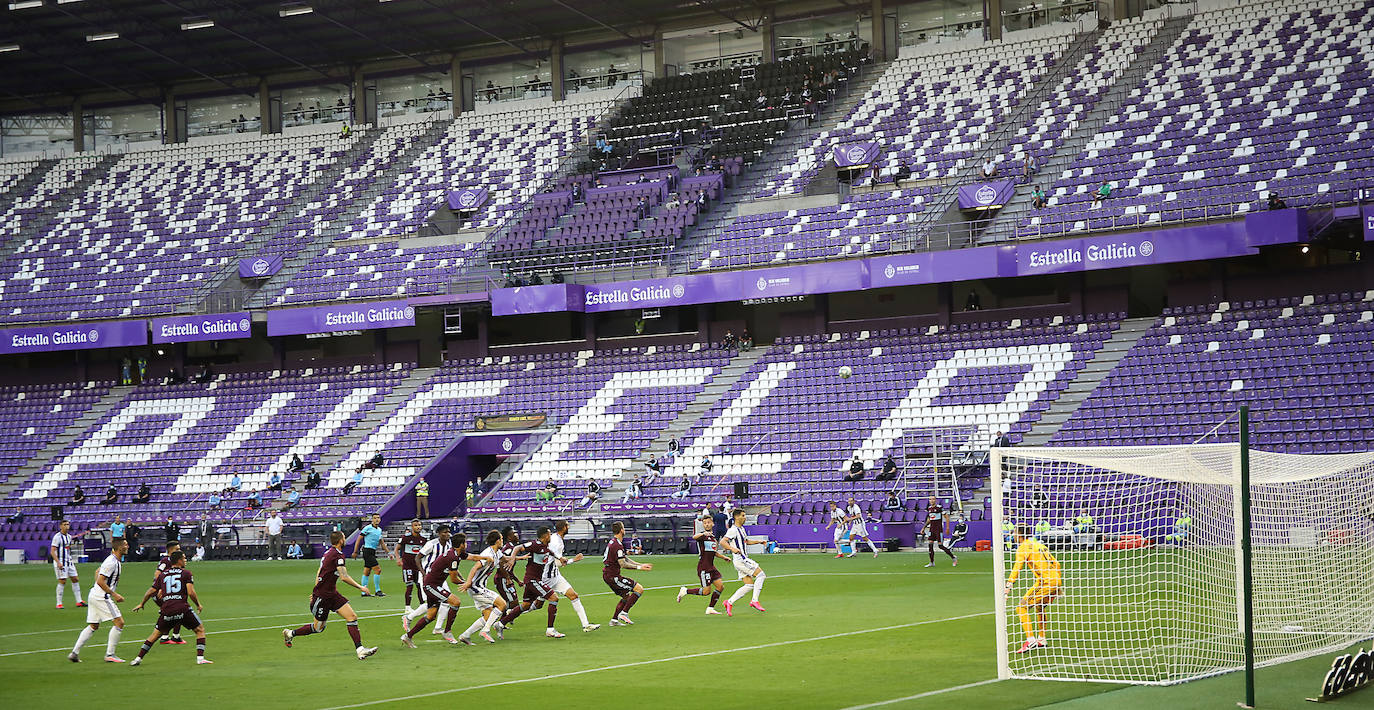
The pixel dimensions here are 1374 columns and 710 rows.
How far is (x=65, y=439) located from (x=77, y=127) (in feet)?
71.0

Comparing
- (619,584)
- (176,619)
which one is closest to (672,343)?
(619,584)

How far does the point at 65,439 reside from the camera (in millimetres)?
56531

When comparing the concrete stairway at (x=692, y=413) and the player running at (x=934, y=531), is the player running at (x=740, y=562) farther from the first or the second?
the concrete stairway at (x=692, y=413)

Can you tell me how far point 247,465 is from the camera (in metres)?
51.8

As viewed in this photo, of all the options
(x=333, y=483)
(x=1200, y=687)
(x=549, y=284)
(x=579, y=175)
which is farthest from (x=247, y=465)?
(x=1200, y=687)

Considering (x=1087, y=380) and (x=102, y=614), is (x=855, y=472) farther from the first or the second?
(x=102, y=614)

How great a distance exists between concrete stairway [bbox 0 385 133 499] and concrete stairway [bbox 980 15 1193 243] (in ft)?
119

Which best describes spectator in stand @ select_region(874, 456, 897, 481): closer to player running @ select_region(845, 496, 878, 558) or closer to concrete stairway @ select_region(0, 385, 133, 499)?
player running @ select_region(845, 496, 878, 558)

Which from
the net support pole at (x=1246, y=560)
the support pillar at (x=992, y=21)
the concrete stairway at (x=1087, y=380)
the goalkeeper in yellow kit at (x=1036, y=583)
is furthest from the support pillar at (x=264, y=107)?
the net support pole at (x=1246, y=560)

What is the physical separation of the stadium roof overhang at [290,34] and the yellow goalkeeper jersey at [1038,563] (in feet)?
140

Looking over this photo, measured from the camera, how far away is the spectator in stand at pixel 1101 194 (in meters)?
44.9

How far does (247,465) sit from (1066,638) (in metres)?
39.1

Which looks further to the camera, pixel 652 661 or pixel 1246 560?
pixel 652 661

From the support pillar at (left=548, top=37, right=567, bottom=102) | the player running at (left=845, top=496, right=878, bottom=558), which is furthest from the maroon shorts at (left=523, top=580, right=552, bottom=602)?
the support pillar at (left=548, top=37, right=567, bottom=102)
